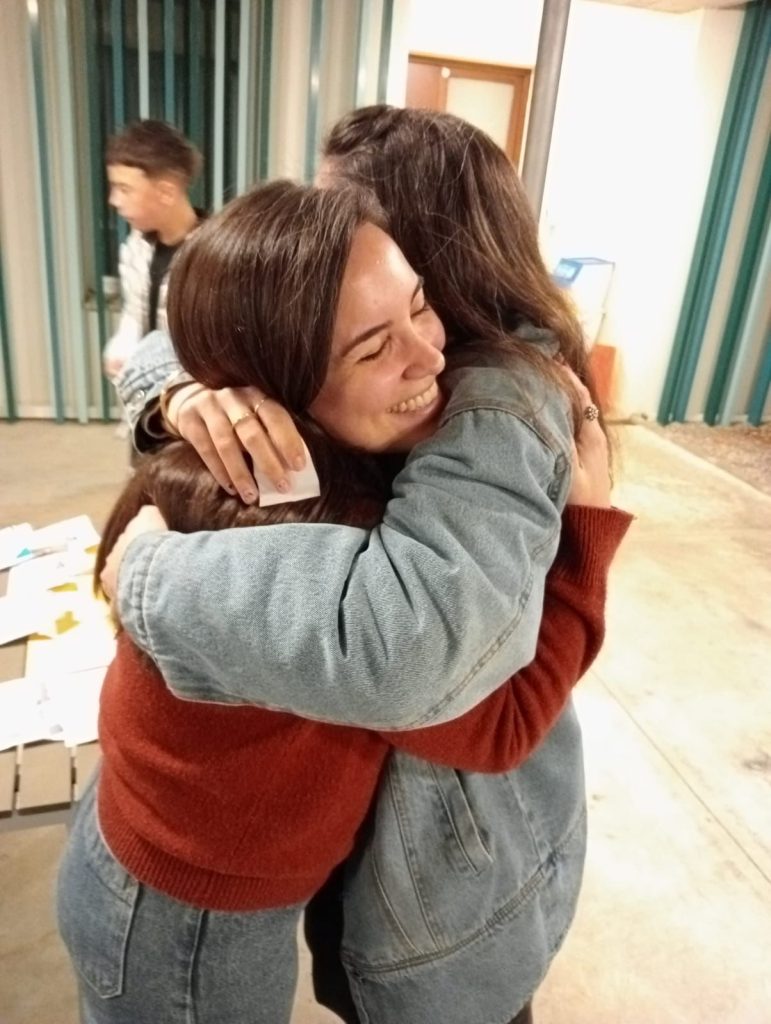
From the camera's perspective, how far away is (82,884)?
0.85 meters

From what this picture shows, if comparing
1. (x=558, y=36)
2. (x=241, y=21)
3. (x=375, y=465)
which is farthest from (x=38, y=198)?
(x=375, y=465)

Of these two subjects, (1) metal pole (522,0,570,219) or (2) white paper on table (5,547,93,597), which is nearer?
(2) white paper on table (5,547,93,597)

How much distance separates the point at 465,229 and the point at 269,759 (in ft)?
1.78

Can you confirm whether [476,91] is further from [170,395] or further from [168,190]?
[170,395]

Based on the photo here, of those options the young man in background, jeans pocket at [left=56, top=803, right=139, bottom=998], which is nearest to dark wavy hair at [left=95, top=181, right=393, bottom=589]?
jeans pocket at [left=56, top=803, right=139, bottom=998]

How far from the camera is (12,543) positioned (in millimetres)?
1871

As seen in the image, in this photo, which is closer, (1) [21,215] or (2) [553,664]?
(2) [553,664]

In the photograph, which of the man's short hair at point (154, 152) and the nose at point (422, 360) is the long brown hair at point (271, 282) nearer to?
the nose at point (422, 360)

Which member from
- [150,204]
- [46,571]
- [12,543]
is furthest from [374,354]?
[150,204]

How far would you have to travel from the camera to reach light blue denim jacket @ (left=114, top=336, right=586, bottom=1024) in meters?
0.62

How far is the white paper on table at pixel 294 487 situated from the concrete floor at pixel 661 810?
23.0 inches

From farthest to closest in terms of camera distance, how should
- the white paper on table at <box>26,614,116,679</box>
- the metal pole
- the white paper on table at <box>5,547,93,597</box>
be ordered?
the metal pole → the white paper on table at <box>5,547,93,597</box> → the white paper on table at <box>26,614,116,679</box>

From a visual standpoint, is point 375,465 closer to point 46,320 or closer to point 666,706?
point 666,706

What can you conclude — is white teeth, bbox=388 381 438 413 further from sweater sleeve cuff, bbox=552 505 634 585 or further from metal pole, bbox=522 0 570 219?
metal pole, bbox=522 0 570 219
